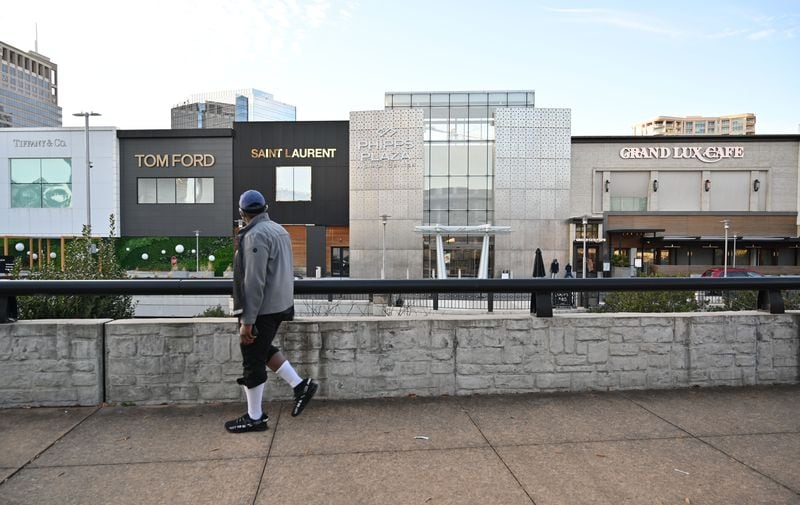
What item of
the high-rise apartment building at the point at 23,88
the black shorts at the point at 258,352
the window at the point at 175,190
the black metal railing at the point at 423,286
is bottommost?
the black shorts at the point at 258,352

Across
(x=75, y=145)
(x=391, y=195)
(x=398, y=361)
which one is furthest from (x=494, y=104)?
(x=398, y=361)

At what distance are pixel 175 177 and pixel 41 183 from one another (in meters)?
11.3

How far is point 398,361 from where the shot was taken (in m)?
4.95

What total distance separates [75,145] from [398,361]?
49905mm

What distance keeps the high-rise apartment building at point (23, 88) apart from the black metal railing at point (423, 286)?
679 feet

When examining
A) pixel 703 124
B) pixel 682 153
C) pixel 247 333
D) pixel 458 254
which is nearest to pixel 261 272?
pixel 247 333

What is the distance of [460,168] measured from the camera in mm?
44375

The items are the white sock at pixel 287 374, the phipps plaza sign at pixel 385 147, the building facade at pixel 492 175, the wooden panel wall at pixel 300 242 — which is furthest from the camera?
the wooden panel wall at pixel 300 242

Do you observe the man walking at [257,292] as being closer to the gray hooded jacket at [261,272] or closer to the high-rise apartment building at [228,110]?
the gray hooded jacket at [261,272]

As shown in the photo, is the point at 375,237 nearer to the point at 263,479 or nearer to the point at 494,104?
the point at 494,104

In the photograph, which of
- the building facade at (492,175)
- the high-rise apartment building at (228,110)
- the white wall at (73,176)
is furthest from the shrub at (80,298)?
the high-rise apartment building at (228,110)

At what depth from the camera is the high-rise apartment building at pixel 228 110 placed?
385 ft

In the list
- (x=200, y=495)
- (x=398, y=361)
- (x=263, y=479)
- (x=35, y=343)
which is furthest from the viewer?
(x=398, y=361)

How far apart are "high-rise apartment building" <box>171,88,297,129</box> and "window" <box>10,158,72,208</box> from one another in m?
62.8
